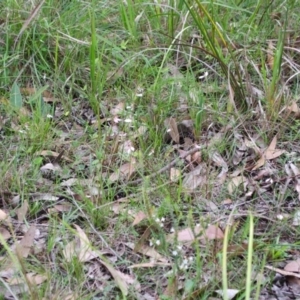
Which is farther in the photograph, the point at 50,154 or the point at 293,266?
the point at 50,154

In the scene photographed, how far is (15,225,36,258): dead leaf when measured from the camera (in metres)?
1.96

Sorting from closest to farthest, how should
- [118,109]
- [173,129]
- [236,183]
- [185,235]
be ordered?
[185,235], [236,183], [173,129], [118,109]

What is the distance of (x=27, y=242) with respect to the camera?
2.00m

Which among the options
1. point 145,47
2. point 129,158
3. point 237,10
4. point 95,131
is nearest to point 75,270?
point 129,158

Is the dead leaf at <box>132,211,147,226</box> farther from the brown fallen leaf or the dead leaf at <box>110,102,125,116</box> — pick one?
the dead leaf at <box>110,102,125,116</box>

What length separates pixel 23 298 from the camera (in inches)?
68.4

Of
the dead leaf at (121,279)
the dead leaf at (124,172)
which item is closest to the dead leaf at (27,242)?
the dead leaf at (121,279)

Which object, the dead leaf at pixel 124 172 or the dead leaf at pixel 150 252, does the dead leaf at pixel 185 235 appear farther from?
the dead leaf at pixel 124 172

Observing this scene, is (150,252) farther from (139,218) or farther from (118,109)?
(118,109)

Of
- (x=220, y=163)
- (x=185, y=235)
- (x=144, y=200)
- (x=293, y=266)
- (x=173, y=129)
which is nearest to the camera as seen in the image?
(x=293, y=266)

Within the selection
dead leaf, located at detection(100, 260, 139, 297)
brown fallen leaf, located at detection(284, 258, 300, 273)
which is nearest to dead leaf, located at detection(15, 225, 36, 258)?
dead leaf, located at detection(100, 260, 139, 297)

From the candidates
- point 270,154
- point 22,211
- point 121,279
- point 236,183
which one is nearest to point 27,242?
point 22,211

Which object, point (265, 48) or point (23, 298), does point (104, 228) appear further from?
point (265, 48)

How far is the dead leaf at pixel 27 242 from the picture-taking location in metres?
1.96
